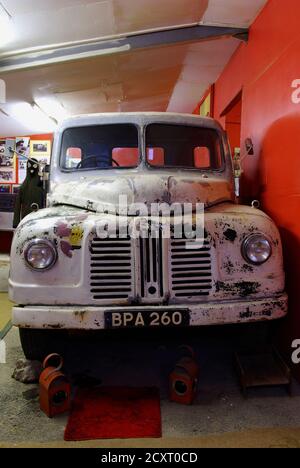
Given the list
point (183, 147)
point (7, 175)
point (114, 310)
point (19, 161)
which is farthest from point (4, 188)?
point (114, 310)

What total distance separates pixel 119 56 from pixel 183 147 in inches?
82.0

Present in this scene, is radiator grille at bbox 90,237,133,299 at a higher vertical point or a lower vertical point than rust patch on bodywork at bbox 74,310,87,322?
higher

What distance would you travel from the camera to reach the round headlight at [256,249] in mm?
2521

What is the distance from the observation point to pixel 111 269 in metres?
2.45

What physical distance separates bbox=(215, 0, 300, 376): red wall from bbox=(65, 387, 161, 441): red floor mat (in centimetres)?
118

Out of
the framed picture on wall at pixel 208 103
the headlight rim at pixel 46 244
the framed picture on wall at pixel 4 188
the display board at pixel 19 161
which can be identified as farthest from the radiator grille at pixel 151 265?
the framed picture on wall at pixel 4 188

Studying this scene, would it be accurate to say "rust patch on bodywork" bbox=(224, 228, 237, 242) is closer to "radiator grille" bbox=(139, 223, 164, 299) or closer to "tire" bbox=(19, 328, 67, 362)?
"radiator grille" bbox=(139, 223, 164, 299)

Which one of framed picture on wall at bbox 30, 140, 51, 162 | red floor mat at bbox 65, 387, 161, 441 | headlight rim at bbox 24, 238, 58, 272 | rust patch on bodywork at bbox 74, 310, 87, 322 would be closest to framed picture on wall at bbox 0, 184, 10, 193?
framed picture on wall at bbox 30, 140, 51, 162

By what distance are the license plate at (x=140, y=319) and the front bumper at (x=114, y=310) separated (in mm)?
21

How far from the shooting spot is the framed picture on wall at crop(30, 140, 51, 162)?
911 centimetres

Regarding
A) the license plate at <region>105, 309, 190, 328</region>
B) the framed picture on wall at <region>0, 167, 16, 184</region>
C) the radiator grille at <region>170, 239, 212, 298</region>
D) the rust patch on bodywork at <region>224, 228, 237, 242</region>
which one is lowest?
the license plate at <region>105, 309, 190, 328</region>

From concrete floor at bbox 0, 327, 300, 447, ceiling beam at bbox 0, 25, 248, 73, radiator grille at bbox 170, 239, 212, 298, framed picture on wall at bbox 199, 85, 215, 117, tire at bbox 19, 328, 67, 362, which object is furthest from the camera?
framed picture on wall at bbox 199, 85, 215, 117

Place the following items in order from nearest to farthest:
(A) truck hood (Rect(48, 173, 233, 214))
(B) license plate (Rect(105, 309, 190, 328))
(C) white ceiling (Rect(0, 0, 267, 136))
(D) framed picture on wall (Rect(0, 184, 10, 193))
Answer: (B) license plate (Rect(105, 309, 190, 328)) → (A) truck hood (Rect(48, 173, 233, 214)) → (C) white ceiling (Rect(0, 0, 267, 136)) → (D) framed picture on wall (Rect(0, 184, 10, 193))
